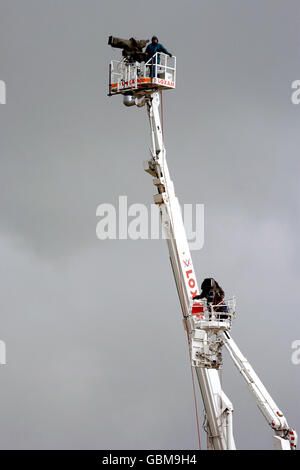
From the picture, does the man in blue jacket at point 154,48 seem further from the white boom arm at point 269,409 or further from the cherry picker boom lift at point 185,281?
the white boom arm at point 269,409

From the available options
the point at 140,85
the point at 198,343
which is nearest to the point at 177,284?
the point at 198,343

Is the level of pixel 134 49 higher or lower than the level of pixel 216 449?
higher

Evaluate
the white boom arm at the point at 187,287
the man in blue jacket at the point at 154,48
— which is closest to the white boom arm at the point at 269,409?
the white boom arm at the point at 187,287

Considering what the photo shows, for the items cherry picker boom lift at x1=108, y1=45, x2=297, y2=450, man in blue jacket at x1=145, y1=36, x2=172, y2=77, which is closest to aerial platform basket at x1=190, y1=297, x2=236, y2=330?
cherry picker boom lift at x1=108, y1=45, x2=297, y2=450

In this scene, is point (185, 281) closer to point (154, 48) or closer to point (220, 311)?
point (220, 311)

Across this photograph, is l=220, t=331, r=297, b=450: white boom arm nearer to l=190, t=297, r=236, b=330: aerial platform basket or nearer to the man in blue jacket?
l=190, t=297, r=236, b=330: aerial platform basket

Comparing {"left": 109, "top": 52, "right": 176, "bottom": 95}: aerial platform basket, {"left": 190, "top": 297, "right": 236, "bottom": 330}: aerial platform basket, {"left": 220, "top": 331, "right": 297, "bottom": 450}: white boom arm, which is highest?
{"left": 109, "top": 52, "right": 176, "bottom": 95}: aerial platform basket

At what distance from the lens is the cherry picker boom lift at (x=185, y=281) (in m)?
79.1

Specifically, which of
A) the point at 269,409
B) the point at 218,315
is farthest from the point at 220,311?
the point at 269,409

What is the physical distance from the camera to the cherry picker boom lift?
7906cm

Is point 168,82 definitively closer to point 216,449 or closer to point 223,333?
point 223,333
